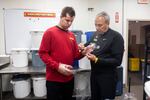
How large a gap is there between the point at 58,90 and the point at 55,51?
454 millimetres

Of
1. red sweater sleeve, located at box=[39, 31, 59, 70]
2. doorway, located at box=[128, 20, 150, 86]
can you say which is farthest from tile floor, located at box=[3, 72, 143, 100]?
red sweater sleeve, located at box=[39, 31, 59, 70]

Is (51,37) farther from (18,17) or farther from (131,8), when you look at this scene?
(131,8)

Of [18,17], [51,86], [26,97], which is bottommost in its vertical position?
[26,97]

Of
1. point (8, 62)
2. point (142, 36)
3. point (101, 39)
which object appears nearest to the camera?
point (101, 39)

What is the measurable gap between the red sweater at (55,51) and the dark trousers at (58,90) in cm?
6

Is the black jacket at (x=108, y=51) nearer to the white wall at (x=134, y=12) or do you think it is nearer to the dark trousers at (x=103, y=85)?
the dark trousers at (x=103, y=85)

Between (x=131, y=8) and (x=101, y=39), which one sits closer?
(x=101, y=39)

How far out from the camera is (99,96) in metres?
2.49

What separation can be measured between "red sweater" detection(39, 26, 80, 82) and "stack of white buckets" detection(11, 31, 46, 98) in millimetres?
1528

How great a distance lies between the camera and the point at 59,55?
2.21m

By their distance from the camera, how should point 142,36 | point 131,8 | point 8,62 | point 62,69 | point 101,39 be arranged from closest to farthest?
point 62,69 → point 101,39 → point 8,62 → point 131,8 → point 142,36

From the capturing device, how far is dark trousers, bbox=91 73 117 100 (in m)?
2.39

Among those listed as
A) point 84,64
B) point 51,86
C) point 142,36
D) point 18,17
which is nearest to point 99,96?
point 51,86

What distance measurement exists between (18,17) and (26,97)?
1.72 metres
